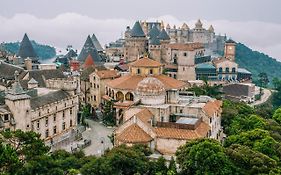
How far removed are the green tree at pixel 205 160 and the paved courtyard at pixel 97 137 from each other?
1568cm

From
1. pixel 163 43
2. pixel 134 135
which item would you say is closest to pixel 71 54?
pixel 163 43

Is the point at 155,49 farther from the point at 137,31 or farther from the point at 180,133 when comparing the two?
the point at 180,133

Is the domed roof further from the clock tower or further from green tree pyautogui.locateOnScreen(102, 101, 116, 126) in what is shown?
the clock tower

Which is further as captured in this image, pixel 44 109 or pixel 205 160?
pixel 44 109

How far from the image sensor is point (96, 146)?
2156 inches

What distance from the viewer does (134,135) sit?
44906 mm

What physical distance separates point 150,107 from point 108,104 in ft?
46.8

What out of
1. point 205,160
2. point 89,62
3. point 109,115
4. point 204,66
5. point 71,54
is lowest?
point 109,115

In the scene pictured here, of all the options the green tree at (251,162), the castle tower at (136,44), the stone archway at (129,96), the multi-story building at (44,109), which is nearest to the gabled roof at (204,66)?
the castle tower at (136,44)

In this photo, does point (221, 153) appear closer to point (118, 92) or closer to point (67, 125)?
point (67, 125)

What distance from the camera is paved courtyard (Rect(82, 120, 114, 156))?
53000 mm

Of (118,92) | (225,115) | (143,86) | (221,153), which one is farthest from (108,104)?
(221,153)

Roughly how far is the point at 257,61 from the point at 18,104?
123411 mm

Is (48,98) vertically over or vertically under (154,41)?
under
